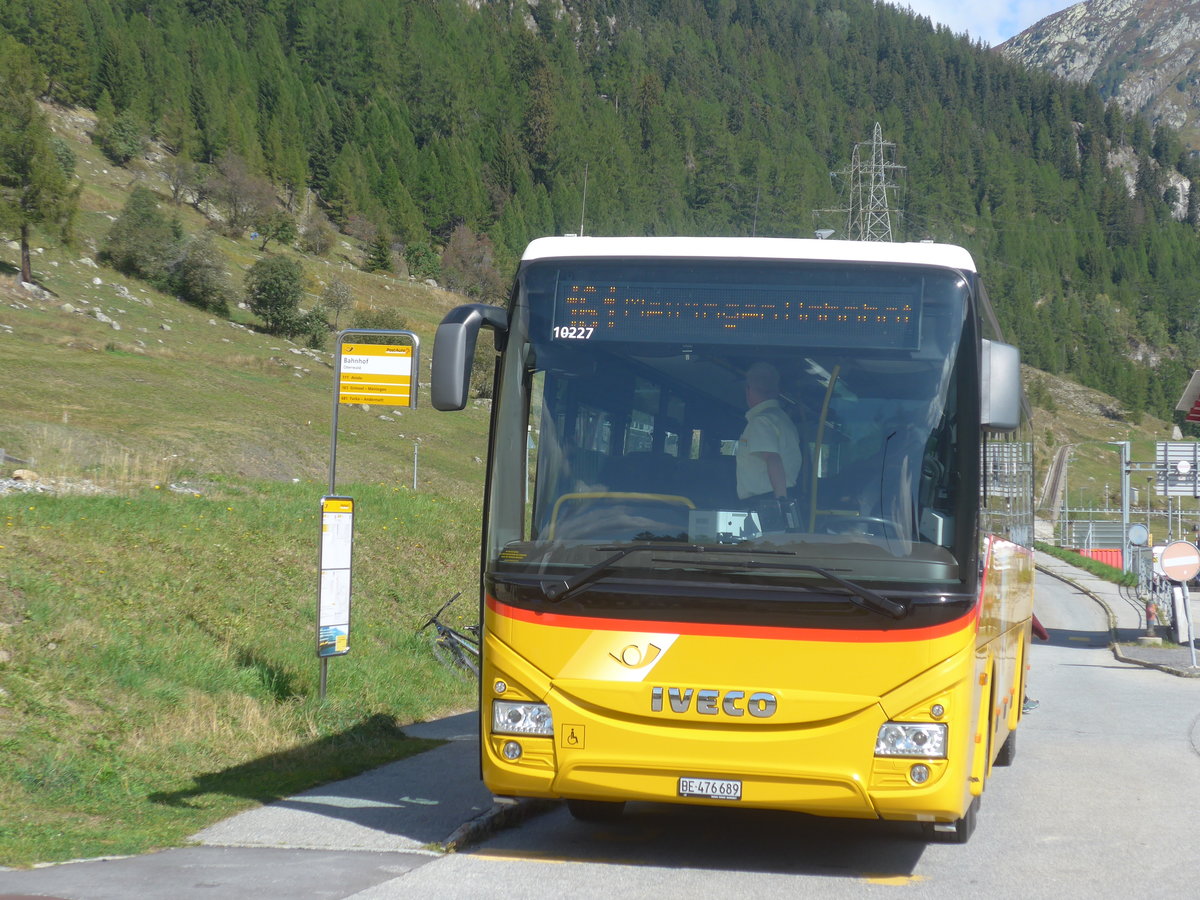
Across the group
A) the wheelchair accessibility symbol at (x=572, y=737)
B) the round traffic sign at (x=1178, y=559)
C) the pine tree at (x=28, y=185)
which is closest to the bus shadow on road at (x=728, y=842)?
the wheelchair accessibility symbol at (x=572, y=737)

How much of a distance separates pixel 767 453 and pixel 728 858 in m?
2.25

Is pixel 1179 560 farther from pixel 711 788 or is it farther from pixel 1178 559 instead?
pixel 711 788

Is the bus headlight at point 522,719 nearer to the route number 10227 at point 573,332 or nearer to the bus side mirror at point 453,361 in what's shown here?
the bus side mirror at point 453,361

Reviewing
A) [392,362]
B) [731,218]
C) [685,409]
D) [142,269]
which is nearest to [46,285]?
[142,269]

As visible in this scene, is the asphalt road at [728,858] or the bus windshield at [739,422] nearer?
the asphalt road at [728,858]

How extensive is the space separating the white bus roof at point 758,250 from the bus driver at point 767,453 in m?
0.68

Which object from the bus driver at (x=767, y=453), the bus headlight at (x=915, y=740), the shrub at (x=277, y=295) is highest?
the shrub at (x=277, y=295)

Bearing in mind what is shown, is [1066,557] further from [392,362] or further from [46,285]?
[392,362]

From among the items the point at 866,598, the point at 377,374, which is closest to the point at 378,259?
the point at 377,374

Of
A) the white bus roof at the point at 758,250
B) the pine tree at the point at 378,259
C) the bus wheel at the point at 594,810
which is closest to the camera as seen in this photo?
the white bus roof at the point at 758,250

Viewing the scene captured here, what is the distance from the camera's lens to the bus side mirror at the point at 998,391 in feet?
22.5

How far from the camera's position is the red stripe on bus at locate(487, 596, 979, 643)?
640 centimetres

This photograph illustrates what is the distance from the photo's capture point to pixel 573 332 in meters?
7.33

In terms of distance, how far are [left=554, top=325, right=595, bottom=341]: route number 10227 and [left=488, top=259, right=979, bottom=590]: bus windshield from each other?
0.04ft
